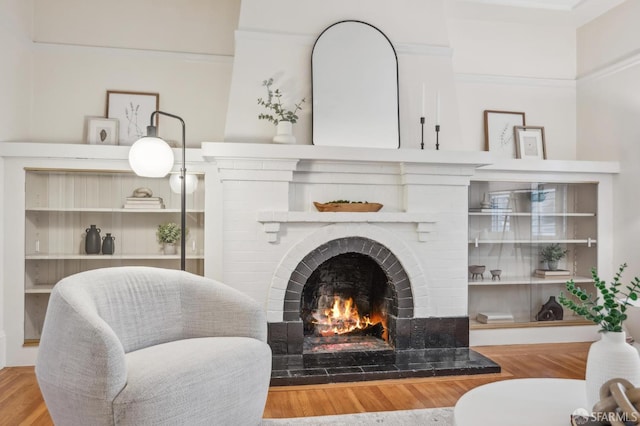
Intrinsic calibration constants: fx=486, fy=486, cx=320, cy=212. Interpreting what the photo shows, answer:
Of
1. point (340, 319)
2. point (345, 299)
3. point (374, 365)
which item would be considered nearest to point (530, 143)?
point (345, 299)

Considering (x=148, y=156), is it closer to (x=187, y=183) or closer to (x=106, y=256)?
(x=187, y=183)

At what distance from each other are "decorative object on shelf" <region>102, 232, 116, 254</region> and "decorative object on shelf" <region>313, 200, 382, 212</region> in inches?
61.5

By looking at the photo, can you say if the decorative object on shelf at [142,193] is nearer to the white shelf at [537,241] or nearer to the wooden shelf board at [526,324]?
the white shelf at [537,241]

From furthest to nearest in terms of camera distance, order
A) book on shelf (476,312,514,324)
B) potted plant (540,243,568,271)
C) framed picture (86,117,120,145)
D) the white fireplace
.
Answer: potted plant (540,243,568,271)
book on shelf (476,312,514,324)
framed picture (86,117,120,145)
the white fireplace

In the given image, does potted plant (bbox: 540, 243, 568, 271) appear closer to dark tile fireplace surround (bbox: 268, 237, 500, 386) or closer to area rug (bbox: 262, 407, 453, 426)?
dark tile fireplace surround (bbox: 268, 237, 500, 386)

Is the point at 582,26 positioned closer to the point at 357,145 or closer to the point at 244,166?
the point at 357,145

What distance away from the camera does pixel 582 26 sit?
458cm

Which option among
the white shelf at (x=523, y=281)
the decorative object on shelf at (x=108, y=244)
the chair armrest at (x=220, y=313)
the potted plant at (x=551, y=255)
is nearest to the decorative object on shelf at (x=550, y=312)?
the white shelf at (x=523, y=281)

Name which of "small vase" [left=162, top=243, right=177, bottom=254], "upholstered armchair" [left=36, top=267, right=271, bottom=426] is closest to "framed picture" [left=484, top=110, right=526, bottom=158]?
"small vase" [left=162, top=243, right=177, bottom=254]

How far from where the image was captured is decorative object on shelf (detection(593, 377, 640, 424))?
1.33 m

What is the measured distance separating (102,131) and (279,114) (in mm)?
1490

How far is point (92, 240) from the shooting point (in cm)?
362

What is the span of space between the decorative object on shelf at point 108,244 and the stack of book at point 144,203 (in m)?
0.26

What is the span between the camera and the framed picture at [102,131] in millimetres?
3852
